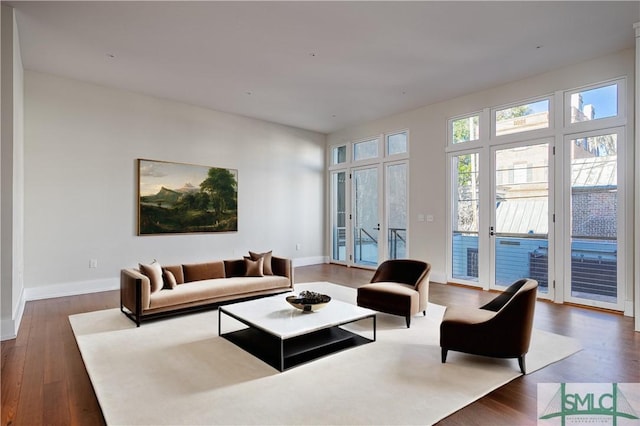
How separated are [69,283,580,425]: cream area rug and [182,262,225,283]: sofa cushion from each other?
1.06 meters

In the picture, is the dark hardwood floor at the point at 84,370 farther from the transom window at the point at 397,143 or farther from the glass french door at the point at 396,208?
the transom window at the point at 397,143

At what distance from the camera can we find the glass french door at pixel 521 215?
527 cm

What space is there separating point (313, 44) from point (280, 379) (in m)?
3.75

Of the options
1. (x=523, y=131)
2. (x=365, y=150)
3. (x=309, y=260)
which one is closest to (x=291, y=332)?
(x=523, y=131)

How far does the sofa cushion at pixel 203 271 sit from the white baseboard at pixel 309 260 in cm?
342

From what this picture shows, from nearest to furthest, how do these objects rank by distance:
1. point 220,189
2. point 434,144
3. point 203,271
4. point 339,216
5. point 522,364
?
point 522,364, point 203,271, point 434,144, point 220,189, point 339,216

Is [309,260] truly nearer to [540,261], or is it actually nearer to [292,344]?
[540,261]

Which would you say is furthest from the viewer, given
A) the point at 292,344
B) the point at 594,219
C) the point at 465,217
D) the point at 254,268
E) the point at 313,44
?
the point at 465,217

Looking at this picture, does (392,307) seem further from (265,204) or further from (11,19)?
(11,19)

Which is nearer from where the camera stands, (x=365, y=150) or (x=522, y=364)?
(x=522, y=364)

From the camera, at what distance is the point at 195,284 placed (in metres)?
4.52

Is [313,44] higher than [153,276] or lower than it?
higher

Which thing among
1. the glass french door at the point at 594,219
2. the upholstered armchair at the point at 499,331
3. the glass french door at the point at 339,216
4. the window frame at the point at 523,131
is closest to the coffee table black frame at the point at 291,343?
the upholstered armchair at the point at 499,331

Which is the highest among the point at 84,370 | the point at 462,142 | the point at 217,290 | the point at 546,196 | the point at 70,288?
the point at 462,142
